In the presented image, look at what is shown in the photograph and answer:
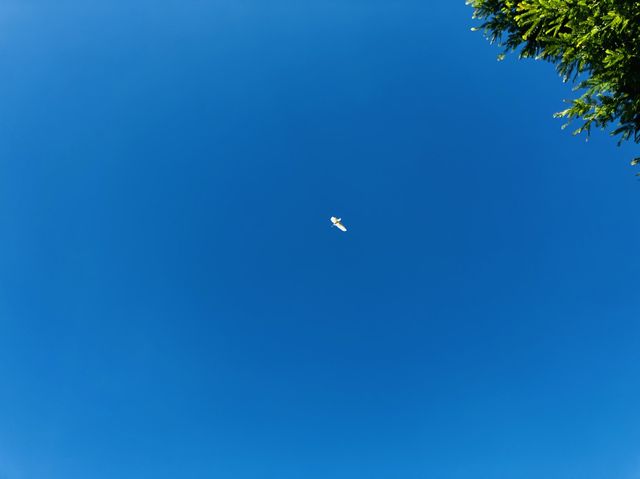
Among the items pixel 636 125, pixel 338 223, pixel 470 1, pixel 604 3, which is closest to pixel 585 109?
pixel 636 125

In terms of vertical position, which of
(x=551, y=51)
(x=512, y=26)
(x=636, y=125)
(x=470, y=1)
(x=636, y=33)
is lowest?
(x=636, y=125)

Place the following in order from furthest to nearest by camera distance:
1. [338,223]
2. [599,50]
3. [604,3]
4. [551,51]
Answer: [338,223] → [551,51] → [599,50] → [604,3]

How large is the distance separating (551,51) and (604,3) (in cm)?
193

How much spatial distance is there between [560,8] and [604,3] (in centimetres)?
129

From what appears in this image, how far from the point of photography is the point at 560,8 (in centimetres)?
1215

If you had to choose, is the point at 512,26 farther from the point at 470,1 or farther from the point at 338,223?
the point at 338,223

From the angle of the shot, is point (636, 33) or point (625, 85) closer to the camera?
point (636, 33)

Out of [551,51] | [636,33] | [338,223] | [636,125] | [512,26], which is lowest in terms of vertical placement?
[636,125]

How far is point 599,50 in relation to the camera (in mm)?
12133

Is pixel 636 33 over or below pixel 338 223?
below

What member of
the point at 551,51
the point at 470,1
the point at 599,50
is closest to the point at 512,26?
the point at 470,1

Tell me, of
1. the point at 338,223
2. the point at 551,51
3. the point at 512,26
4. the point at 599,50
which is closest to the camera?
the point at 599,50

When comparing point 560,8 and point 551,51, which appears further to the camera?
point 551,51

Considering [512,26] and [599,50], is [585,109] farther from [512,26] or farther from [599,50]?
[512,26]
